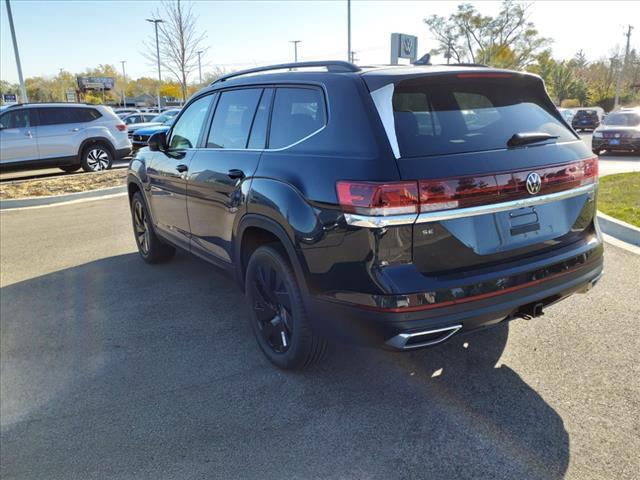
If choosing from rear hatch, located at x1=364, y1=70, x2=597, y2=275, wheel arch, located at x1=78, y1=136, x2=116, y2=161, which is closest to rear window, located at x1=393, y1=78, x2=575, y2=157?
rear hatch, located at x1=364, y1=70, x2=597, y2=275

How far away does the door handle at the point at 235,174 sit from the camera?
3.47 m

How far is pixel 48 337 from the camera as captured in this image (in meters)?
4.21

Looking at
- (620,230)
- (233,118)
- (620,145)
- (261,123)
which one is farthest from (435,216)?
(620,145)

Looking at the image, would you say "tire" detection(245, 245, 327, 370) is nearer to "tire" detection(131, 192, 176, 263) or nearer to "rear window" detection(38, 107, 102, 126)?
"tire" detection(131, 192, 176, 263)

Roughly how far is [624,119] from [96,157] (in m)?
16.7

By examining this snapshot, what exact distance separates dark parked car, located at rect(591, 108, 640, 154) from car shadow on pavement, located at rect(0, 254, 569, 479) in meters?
15.5

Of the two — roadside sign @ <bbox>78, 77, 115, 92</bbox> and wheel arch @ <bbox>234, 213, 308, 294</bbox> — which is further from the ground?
roadside sign @ <bbox>78, 77, 115, 92</bbox>

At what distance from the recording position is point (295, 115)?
322 cm

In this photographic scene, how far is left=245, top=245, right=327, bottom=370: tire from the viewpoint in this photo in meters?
3.06

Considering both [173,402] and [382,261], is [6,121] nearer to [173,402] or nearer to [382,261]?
[173,402]

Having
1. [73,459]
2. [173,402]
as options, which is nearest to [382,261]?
[173,402]

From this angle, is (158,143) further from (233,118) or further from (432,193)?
(432,193)

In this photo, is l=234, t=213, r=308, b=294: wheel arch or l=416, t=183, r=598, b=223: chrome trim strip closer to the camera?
l=416, t=183, r=598, b=223: chrome trim strip

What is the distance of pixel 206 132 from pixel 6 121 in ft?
36.3
